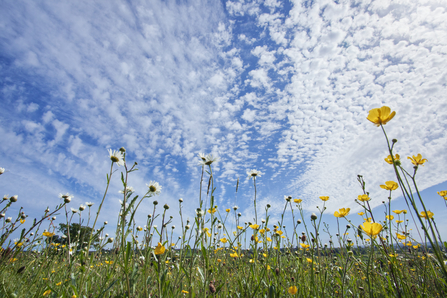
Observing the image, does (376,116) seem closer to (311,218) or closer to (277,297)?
(311,218)

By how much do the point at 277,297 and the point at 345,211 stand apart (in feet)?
3.84

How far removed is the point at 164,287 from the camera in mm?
1023

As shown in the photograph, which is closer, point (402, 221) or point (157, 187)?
point (157, 187)

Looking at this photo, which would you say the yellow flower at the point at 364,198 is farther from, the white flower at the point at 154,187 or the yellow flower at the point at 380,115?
the white flower at the point at 154,187

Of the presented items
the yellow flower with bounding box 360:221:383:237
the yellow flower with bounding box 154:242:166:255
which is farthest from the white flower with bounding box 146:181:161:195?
the yellow flower with bounding box 360:221:383:237

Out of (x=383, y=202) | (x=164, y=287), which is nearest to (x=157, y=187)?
(x=164, y=287)

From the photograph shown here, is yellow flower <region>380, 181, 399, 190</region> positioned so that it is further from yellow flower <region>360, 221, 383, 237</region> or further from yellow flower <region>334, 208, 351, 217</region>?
yellow flower <region>360, 221, 383, 237</region>

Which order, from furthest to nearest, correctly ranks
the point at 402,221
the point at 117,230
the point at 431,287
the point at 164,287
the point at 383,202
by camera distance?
the point at 402,221 → the point at 383,202 → the point at 431,287 → the point at 117,230 → the point at 164,287

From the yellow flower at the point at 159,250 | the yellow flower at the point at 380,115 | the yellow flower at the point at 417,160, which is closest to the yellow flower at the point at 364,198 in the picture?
the yellow flower at the point at 417,160

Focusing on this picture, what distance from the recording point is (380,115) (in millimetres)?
1278

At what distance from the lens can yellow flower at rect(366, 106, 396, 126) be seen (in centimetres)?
126

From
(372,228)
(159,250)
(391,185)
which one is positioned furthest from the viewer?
(391,185)

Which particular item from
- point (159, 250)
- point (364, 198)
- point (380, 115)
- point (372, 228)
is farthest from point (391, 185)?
point (159, 250)

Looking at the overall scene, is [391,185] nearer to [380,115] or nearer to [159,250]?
[380,115]
